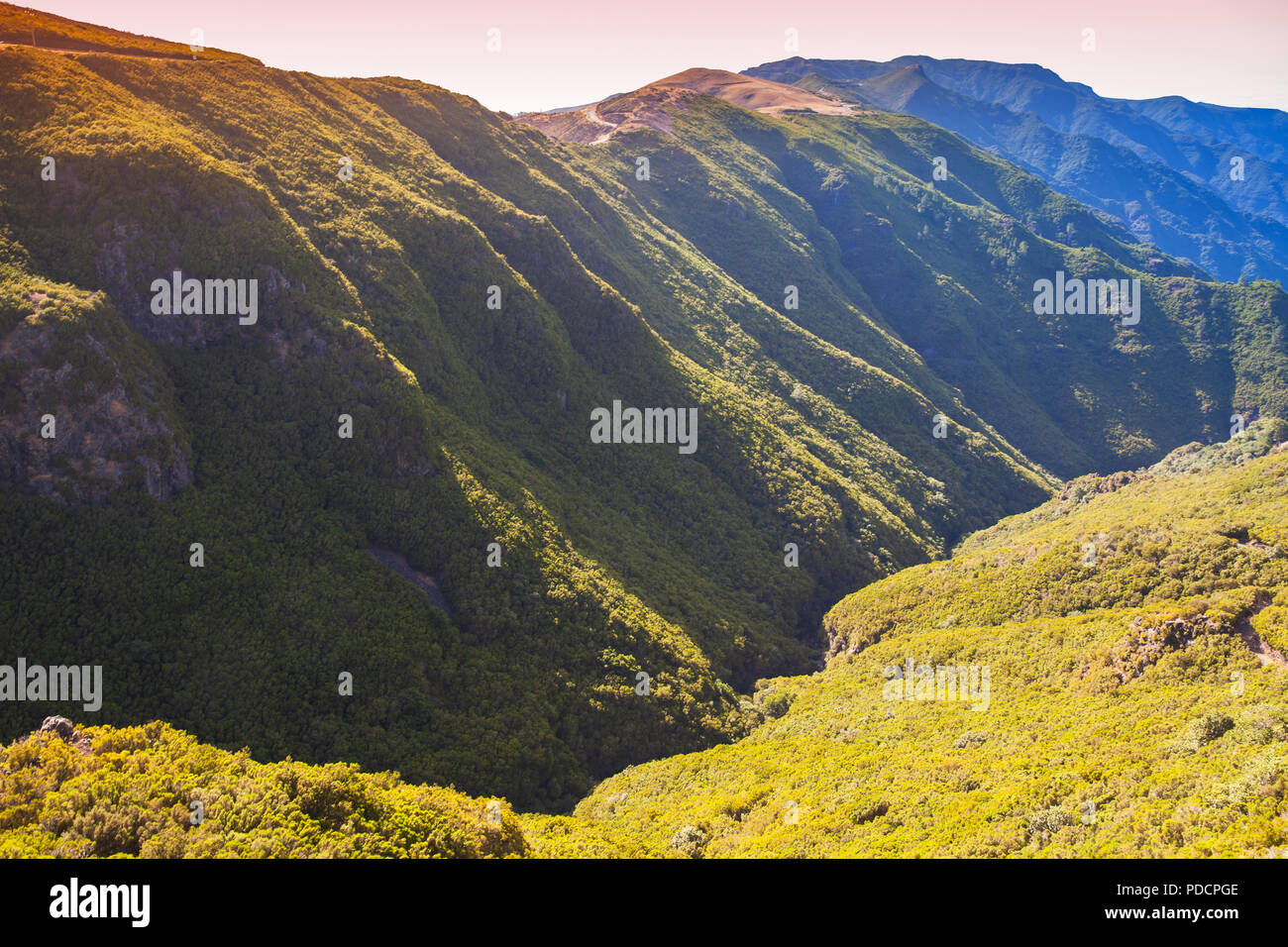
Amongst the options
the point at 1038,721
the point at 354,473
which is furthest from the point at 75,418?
the point at 1038,721

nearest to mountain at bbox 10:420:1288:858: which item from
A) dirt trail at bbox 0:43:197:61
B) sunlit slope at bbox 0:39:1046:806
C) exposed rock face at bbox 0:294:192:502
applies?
sunlit slope at bbox 0:39:1046:806

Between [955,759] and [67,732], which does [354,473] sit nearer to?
[67,732]

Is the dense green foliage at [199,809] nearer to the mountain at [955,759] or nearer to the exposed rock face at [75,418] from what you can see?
the mountain at [955,759]

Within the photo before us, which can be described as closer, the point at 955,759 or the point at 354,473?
the point at 955,759


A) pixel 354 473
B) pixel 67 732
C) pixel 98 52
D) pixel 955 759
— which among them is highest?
pixel 98 52

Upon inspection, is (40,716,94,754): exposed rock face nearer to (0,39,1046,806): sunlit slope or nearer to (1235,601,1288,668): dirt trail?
(0,39,1046,806): sunlit slope
